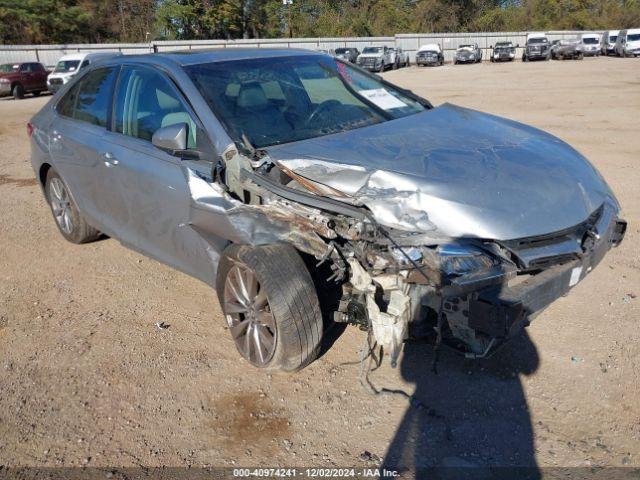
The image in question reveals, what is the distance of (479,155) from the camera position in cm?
328

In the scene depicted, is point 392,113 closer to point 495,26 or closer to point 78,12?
point 78,12

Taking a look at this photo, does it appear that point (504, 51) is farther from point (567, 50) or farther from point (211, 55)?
point (211, 55)

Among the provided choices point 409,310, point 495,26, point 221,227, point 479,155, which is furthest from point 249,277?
point 495,26

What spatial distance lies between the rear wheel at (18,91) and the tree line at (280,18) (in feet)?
72.3

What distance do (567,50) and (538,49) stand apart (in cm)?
198

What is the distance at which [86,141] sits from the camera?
4.63m

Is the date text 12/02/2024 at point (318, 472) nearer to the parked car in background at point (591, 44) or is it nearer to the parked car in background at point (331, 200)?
the parked car in background at point (331, 200)

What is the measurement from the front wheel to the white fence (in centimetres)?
2553

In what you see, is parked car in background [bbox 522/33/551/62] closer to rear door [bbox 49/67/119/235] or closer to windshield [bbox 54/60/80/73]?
windshield [bbox 54/60/80/73]

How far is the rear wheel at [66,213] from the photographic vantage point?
5.30 metres

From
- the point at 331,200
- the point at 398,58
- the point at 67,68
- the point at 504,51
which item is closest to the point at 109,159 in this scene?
the point at 331,200

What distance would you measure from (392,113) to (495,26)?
210 feet

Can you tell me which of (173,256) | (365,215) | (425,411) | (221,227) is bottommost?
(425,411)

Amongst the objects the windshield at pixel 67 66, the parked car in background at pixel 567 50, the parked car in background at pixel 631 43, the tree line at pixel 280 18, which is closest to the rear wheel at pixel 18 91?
the windshield at pixel 67 66
